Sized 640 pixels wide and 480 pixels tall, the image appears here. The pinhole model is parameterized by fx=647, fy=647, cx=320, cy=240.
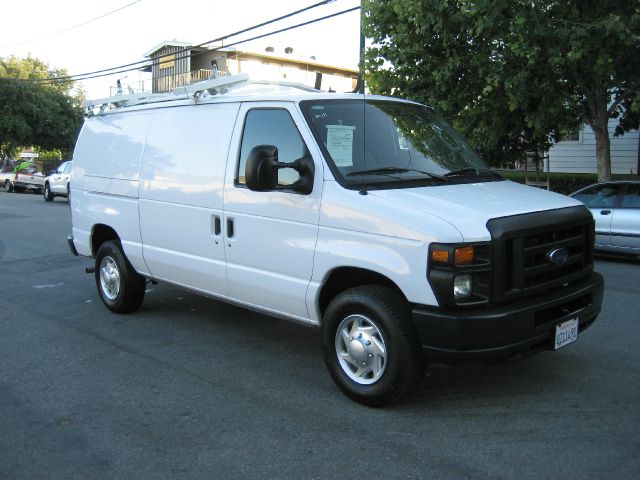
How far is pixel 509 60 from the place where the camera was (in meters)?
12.1

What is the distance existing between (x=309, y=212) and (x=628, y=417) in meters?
2.48

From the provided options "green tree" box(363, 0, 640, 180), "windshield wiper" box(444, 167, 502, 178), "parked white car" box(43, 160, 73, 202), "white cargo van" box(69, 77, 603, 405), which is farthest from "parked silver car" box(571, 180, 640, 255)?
"parked white car" box(43, 160, 73, 202)

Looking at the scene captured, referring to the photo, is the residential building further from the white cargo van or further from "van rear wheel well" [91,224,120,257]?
the white cargo van

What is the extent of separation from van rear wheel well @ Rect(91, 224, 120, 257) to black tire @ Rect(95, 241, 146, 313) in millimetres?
174

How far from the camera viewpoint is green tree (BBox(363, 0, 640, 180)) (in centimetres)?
1100

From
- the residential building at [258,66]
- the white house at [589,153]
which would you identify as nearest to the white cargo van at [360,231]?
the white house at [589,153]

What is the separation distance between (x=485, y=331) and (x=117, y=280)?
171 inches

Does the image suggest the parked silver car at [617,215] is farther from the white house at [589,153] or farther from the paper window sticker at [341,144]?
the white house at [589,153]

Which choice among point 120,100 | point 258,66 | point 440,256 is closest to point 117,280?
point 120,100

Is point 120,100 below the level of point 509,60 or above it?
below

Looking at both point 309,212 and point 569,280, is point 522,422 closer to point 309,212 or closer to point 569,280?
point 569,280

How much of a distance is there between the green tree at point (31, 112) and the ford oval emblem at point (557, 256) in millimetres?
41070

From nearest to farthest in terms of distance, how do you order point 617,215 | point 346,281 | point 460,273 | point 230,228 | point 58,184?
point 460,273, point 346,281, point 230,228, point 617,215, point 58,184

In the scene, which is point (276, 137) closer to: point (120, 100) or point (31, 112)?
point (120, 100)
